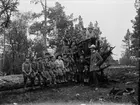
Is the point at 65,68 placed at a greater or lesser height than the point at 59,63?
lesser

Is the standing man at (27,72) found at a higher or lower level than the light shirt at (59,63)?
lower

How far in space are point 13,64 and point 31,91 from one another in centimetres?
1827

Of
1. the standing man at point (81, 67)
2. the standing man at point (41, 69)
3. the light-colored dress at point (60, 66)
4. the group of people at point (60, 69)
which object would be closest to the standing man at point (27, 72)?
the group of people at point (60, 69)

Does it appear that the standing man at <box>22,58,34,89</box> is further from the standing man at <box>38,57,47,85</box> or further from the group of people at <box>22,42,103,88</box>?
the standing man at <box>38,57,47,85</box>

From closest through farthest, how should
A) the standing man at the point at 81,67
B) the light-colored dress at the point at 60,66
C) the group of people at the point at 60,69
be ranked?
1. the group of people at the point at 60,69
2. the light-colored dress at the point at 60,66
3. the standing man at the point at 81,67

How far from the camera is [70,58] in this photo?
13883 millimetres

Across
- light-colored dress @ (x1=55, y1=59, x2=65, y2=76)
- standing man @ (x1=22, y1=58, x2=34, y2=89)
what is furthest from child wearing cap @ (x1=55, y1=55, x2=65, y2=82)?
standing man @ (x1=22, y1=58, x2=34, y2=89)

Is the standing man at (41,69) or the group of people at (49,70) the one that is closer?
the group of people at (49,70)

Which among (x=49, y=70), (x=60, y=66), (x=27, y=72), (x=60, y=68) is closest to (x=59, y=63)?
(x=60, y=66)

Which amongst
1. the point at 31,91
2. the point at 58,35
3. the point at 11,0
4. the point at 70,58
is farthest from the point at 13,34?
the point at 31,91

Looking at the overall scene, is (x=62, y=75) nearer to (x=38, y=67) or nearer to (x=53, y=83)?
(x=53, y=83)

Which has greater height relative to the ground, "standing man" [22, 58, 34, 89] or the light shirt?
the light shirt

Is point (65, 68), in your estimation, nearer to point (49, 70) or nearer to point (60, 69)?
point (60, 69)

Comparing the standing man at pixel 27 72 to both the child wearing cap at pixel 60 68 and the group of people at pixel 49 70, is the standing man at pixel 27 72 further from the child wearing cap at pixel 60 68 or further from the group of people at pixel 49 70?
the child wearing cap at pixel 60 68
